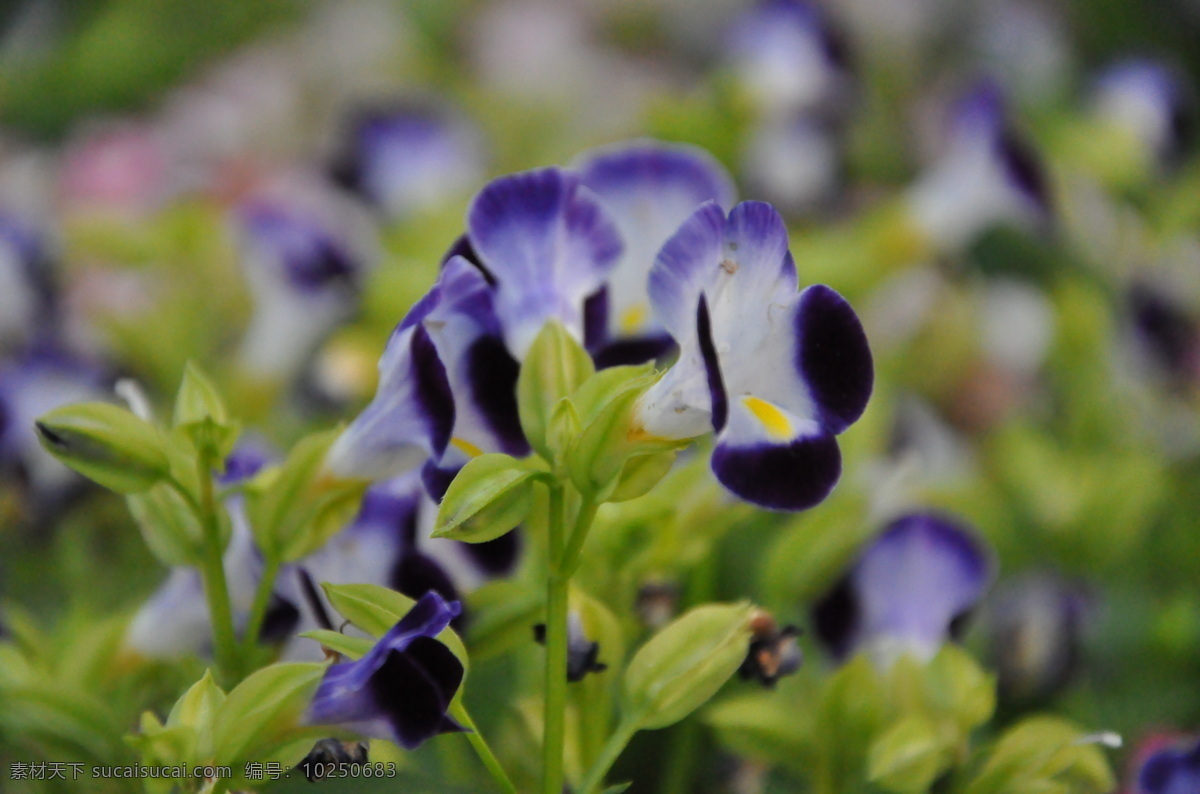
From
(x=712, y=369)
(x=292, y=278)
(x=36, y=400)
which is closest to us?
(x=712, y=369)

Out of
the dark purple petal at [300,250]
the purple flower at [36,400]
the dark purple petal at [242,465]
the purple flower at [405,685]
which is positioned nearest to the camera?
the purple flower at [405,685]

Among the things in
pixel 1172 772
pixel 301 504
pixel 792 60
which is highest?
pixel 792 60

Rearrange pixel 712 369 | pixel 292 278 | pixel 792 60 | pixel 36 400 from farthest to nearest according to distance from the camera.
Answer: pixel 792 60, pixel 292 278, pixel 36 400, pixel 712 369

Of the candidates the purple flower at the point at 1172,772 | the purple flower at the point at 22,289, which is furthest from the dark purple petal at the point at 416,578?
the purple flower at the point at 22,289

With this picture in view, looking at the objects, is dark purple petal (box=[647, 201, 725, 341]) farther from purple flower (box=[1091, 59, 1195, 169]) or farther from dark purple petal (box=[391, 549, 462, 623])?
purple flower (box=[1091, 59, 1195, 169])

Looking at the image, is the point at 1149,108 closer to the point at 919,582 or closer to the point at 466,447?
the point at 919,582

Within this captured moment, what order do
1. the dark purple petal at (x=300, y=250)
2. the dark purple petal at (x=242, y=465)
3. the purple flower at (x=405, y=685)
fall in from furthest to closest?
1. the dark purple petal at (x=300, y=250)
2. the dark purple petal at (x=242, y=465)
3. the purple flower at (x=405, y=685)

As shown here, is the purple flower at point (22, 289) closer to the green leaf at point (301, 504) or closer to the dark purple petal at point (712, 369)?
the green leaf at point (301, 504)

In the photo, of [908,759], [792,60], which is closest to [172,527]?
[908,759]
